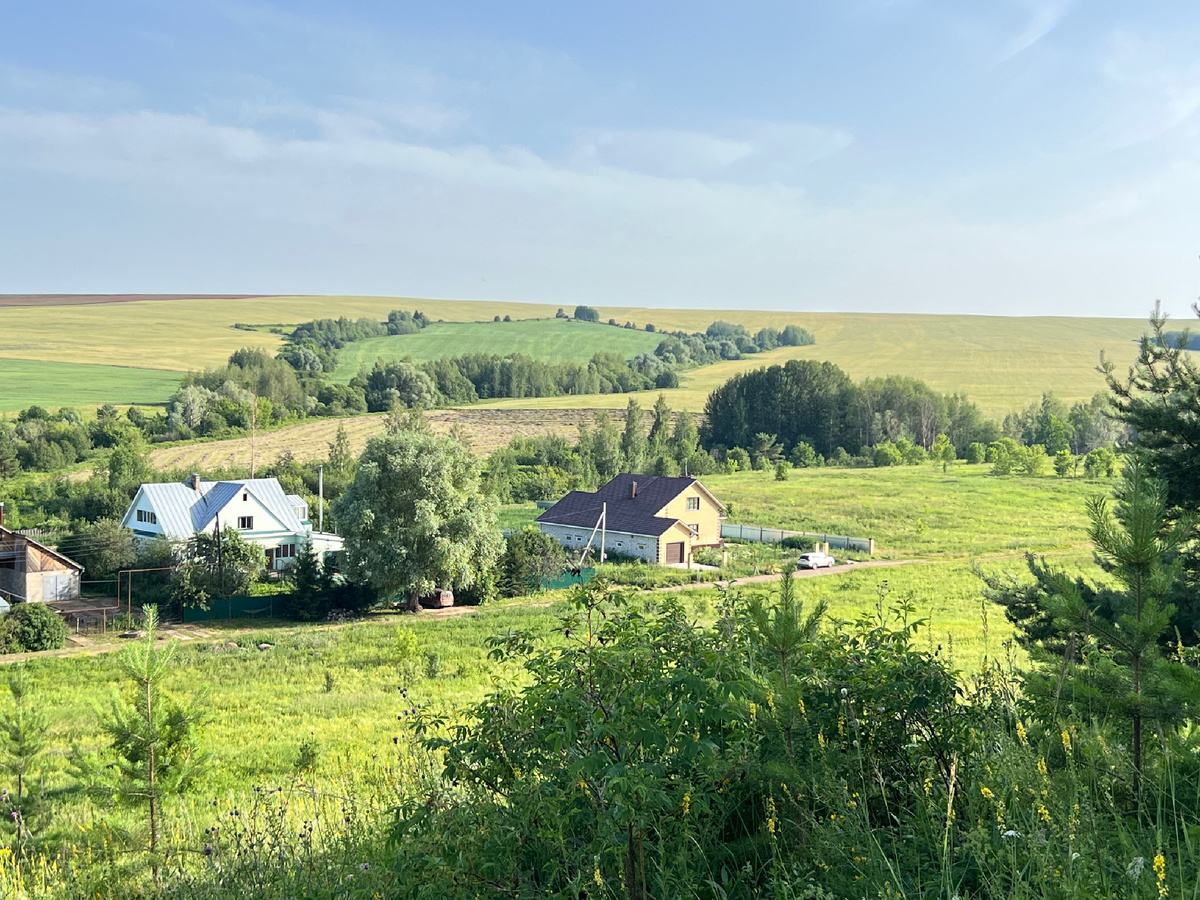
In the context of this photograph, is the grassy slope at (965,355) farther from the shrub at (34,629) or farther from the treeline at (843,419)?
the shrub at (34,629)

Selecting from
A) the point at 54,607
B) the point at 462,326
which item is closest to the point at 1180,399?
the point at 54,607

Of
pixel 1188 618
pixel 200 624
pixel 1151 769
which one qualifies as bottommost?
pixel 200 624

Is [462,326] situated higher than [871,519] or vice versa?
[462,326]

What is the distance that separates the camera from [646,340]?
156 metres

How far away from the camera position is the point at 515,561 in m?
37.8

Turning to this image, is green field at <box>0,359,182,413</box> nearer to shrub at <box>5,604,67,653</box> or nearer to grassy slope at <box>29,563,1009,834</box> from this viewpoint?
shrub at <box>5,604,67,653</box>

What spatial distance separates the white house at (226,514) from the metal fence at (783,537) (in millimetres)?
21823

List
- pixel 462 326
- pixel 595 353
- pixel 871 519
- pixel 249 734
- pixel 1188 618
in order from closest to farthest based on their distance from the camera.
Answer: pixel 1188 618
pixel 249 734
pixel 871 519
pixel 595 353
pixel 462 326

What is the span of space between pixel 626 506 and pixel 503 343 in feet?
318

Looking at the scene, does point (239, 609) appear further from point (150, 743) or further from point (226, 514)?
point (150, 743)

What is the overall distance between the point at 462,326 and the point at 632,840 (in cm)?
15745

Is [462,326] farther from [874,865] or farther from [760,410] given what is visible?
[874,865]

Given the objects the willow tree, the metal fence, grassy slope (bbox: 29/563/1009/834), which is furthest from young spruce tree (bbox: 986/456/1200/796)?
the metal fence

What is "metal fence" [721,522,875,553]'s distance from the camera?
45.0 m
